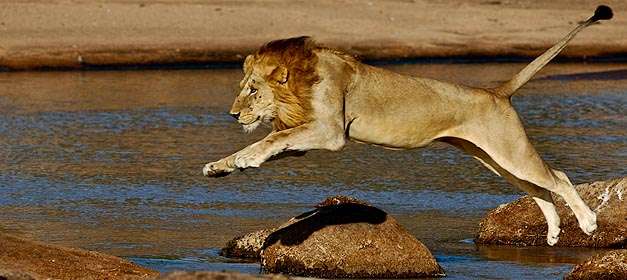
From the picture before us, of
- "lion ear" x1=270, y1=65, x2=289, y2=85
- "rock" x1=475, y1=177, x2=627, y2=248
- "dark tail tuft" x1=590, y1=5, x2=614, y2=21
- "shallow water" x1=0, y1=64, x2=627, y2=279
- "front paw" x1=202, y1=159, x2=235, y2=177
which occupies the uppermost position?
"dark tail tuft" x1=590, y1=5, x2=614, y2=21

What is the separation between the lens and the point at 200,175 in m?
16.4

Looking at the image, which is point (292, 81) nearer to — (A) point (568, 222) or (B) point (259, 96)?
(B) point (259, 96)

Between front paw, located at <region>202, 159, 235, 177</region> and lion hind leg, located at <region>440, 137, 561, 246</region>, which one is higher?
front paw, located at <region>202, 159, 235, 177</region>

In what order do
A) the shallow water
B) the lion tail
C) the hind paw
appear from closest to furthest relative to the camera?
the lion tail → the hind paw → the shallow water

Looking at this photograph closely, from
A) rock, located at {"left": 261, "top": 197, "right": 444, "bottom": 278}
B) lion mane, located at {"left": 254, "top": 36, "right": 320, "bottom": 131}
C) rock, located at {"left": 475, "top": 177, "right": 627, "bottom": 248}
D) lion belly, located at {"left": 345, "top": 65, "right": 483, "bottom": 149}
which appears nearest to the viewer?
lion mane, located at {"left": 254, "top": 36, "right": 320, "bottom": 131}

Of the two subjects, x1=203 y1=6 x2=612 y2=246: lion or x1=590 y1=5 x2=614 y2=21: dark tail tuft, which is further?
x1=590 y1=5 x2=614 y2=21: dark tail tuft

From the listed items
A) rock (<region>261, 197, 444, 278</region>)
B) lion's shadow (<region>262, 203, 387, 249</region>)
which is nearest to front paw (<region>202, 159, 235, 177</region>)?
rock (<region>261, 197, 444, 278</region>)

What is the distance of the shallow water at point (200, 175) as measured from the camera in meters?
12.3

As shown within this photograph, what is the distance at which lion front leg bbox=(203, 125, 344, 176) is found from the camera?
343 inches

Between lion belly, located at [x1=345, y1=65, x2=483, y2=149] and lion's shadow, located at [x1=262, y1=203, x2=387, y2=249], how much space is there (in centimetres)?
135

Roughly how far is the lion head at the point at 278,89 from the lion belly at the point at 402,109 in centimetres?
34

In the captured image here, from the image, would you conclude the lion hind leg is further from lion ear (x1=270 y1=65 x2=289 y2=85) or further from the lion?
lion ear (x1=270 y1=65 x2=289 y2=85)

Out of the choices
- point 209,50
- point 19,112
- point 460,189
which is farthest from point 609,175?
point 209,50

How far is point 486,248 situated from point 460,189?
330 cm
